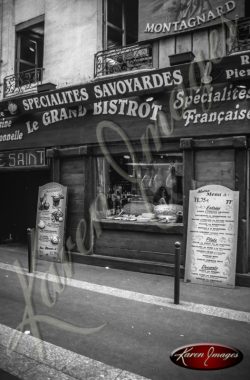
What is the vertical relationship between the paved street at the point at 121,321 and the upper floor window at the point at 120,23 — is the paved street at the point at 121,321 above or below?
below

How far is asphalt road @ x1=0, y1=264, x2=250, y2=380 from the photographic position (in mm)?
3697

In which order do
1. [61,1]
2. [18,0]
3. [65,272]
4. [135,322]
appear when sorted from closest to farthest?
1. [135,322]
2. [65,272]
3. [61,1]
4. [18,0]

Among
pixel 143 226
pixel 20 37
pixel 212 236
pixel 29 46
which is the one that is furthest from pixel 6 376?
pixel 20 37

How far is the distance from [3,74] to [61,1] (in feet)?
10.3

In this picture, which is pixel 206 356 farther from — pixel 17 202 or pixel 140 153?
pixel 17 202

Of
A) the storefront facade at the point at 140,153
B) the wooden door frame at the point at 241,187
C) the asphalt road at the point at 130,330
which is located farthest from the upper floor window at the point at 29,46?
the asphalt road at the point at 130,330

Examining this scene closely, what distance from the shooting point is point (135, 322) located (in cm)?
492

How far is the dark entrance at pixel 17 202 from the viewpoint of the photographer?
11648mm

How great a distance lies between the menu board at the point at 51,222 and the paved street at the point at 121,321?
140 cm

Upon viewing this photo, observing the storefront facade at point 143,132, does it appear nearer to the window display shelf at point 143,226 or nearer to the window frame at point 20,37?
the window display shelf at point 143,226

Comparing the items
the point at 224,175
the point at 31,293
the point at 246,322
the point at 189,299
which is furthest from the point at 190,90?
the point at 31,293

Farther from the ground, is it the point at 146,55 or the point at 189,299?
the point at 146,55

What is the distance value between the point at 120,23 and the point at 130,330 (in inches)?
326

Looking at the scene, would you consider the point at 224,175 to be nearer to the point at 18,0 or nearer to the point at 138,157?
the point at 138,157
